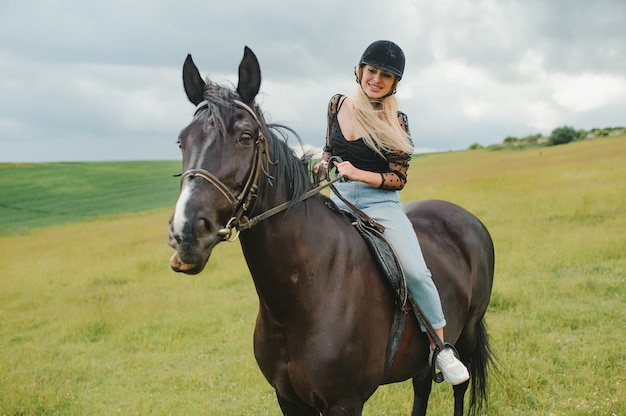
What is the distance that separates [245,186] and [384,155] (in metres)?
1.24

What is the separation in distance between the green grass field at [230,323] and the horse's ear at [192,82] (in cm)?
405

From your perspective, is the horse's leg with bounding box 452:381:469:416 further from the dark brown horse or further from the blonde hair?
the blonde hair

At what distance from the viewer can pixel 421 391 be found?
4977 mm

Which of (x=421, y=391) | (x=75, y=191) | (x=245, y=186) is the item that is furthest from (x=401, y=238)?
(x=75, y=191)

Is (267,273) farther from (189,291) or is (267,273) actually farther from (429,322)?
(189,291)

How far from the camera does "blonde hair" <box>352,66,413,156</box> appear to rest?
10.9ft

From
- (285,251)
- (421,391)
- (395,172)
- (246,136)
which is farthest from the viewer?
(421,391)

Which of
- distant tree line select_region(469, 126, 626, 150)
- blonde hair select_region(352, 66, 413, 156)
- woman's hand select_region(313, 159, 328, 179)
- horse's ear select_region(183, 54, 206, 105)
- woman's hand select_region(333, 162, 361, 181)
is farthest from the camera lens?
distant tree line select_region(469, 126, 626, 150)

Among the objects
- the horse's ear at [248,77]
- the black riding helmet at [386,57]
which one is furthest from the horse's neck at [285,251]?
the black riding helmet at [386,57]

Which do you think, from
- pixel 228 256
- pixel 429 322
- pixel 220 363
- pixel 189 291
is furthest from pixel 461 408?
pixel 228 256

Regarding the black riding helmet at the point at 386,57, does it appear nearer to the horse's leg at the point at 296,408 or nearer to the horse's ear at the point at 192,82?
the horse's ear at the point at 192,82

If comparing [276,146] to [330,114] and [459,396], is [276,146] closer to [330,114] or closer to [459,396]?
[330,114]

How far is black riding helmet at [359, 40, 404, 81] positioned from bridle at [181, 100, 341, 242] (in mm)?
1122

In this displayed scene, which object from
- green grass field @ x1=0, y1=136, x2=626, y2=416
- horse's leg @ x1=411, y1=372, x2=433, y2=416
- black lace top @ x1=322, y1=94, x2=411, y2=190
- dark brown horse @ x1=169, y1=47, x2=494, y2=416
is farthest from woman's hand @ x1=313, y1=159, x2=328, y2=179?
green grass field @ x1=0, y1=136, x2=626, y2=416
